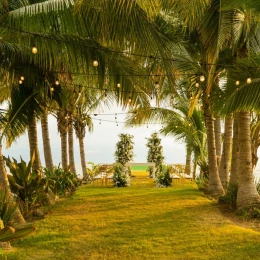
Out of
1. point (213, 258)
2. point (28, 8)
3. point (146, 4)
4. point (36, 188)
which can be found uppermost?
point (28, 8)

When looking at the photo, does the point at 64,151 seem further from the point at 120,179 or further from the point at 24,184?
the point at 24,184

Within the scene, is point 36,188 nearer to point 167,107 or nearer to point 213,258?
point 213,258

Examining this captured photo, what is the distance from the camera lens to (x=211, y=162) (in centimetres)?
1020

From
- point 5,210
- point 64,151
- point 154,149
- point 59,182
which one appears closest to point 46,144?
point 59,182

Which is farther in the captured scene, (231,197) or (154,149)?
(154,149)

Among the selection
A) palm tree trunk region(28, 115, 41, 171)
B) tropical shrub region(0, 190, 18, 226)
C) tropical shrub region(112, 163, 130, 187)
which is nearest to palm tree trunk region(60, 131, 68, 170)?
tropical shrub region(112, 163, 130, 187)

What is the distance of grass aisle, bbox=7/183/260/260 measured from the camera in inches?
204

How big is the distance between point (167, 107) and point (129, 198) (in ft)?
17.5

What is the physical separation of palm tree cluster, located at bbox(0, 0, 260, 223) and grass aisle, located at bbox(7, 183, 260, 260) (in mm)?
1325

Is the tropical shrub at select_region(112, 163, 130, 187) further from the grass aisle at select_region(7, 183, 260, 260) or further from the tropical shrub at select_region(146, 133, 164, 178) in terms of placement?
the tropical shrub at select_region(146, 133, 164, 178)

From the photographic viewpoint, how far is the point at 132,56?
736 cm

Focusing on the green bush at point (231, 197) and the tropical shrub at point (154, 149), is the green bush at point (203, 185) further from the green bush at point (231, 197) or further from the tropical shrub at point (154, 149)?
the tropical shrub at point (154, 149)

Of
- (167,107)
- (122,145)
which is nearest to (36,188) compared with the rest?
(167,107)

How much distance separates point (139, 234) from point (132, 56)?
11.4 ft
